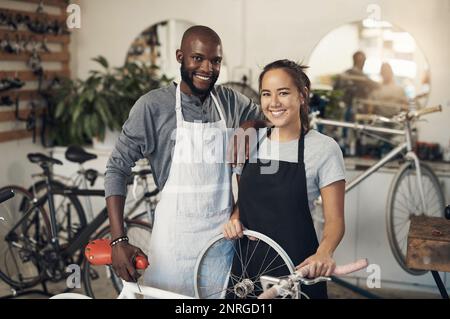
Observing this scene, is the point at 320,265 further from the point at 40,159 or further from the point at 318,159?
the point at 40,159

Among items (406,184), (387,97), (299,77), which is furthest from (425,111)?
(299,77)

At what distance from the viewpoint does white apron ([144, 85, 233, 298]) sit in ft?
7.58

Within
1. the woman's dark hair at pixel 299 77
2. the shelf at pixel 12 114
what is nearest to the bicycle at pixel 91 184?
the shelf at pixel 12 114

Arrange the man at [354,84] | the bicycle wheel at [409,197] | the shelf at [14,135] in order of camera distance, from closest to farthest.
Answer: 1. the bicycle wheel at [409,197]
2. the shelf at [14,135]
3. the man at [354,84]

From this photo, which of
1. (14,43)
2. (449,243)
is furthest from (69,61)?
(449,243)

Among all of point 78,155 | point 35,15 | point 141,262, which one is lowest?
point 141,262

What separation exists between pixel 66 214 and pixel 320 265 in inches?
82.3

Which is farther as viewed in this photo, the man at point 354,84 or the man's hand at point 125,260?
the man at point 354,84

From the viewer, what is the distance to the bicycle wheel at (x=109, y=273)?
3.15m

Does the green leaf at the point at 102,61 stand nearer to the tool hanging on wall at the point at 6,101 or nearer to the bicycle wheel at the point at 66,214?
the tool hanging on wall at the point at 6,101

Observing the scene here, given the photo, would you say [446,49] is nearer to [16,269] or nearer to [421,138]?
[421,138]

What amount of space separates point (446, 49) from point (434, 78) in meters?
0.30

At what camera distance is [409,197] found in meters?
3.58

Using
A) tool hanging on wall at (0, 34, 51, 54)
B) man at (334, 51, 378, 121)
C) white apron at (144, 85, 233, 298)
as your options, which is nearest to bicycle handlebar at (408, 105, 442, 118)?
man at (334, 51, 378, 121)
